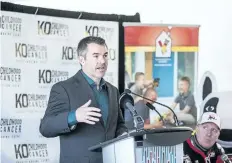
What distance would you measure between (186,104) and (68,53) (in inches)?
43.2

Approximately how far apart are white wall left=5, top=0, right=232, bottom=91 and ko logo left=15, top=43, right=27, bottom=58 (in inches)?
34.2

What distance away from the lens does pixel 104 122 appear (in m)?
1.95

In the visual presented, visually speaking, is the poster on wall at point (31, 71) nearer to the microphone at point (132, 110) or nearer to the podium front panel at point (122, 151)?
the microphone at point (132, 110)

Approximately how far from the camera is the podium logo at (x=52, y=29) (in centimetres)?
294

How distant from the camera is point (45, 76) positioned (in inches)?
118

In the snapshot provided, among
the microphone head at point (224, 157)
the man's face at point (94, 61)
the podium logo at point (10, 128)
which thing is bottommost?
the microphone head at point (224, 157)

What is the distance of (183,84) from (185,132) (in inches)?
75.9

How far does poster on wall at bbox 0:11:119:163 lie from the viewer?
282cm

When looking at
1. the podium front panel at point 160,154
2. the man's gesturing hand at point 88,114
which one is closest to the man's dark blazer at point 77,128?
the man's gesturing hand at point 88,114

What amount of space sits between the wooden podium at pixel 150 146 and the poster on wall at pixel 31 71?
155 cm

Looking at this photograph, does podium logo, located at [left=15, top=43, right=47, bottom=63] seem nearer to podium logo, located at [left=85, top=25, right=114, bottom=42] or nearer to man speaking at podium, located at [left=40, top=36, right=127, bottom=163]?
podium logo, located at [left=85, top=25, right=114, bottom=42]

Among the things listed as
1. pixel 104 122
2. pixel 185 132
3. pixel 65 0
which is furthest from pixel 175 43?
pixel 185 132

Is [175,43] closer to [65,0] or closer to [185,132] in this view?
[65,0]

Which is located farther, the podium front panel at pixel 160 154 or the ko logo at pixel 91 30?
the ko logo at pixel 91 30
